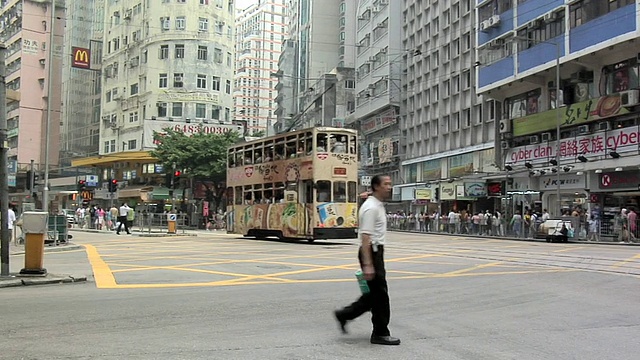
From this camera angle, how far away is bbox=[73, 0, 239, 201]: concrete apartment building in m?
58.9

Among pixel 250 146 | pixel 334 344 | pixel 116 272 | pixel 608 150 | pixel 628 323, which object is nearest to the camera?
pixel 334 344

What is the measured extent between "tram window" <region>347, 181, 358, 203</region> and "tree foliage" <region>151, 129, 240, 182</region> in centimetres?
2382

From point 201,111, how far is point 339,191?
3933 centimetres

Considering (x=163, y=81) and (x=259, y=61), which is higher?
(x=259, y=61)

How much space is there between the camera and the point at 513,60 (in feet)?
131

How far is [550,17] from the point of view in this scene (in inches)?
1453

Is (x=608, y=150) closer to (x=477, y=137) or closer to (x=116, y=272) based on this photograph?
(x=477, y=137)

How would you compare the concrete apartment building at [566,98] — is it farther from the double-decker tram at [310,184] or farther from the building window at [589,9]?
the double-decker tram at [310,184]

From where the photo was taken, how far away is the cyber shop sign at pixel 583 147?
3189cm

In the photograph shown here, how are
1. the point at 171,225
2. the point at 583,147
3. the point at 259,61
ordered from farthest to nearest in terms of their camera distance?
the point at 259,61
the point at 583,147
the point at 171,225

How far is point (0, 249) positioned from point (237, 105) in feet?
482

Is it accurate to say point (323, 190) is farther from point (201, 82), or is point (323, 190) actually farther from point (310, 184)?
point (201, 82)

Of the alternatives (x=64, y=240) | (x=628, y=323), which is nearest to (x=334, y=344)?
(x=628, y=323)

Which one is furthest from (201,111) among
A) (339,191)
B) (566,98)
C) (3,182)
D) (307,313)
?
(307,313)
